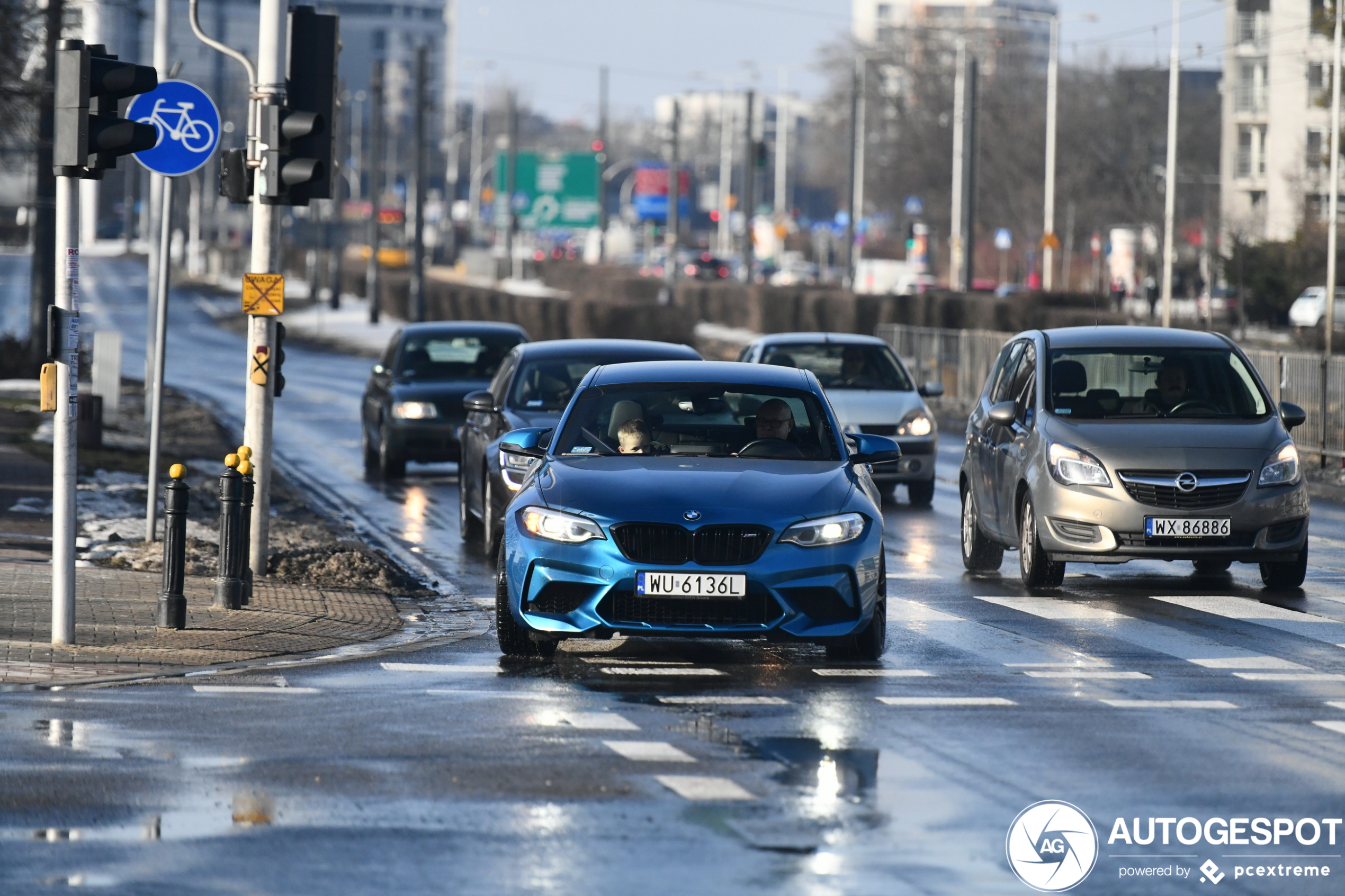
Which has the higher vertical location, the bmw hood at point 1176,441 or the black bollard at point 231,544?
the bmw hood at point 1176,441

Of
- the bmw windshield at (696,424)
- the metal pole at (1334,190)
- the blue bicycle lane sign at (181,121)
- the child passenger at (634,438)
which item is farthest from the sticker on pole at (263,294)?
the metal pole at (1334,190)

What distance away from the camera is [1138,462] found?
13781 millimetres

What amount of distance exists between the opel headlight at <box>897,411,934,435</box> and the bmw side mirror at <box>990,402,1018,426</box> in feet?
20.4

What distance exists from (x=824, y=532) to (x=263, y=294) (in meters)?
4.87

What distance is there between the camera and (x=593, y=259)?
121 metres

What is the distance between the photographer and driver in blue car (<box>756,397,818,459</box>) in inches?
456

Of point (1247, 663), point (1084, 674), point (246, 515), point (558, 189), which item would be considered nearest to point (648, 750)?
point (1084, 674)

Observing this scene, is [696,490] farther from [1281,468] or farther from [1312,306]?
[1312,306]

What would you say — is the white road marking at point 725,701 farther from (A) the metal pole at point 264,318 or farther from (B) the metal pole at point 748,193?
(B) the metal pole at point 748,193

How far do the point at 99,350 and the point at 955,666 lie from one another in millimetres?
18108

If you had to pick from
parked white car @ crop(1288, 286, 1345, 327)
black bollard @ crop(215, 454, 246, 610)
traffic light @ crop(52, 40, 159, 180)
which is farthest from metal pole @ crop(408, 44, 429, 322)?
traffic light @ crop(52, 40, 159, 180)

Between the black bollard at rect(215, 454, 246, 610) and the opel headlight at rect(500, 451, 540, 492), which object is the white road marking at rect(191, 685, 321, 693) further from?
the opel headlight at rect(500, 451, 540, 492)

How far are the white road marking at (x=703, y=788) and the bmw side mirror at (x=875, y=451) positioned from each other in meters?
3.94

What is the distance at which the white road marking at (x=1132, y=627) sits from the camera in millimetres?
11367
